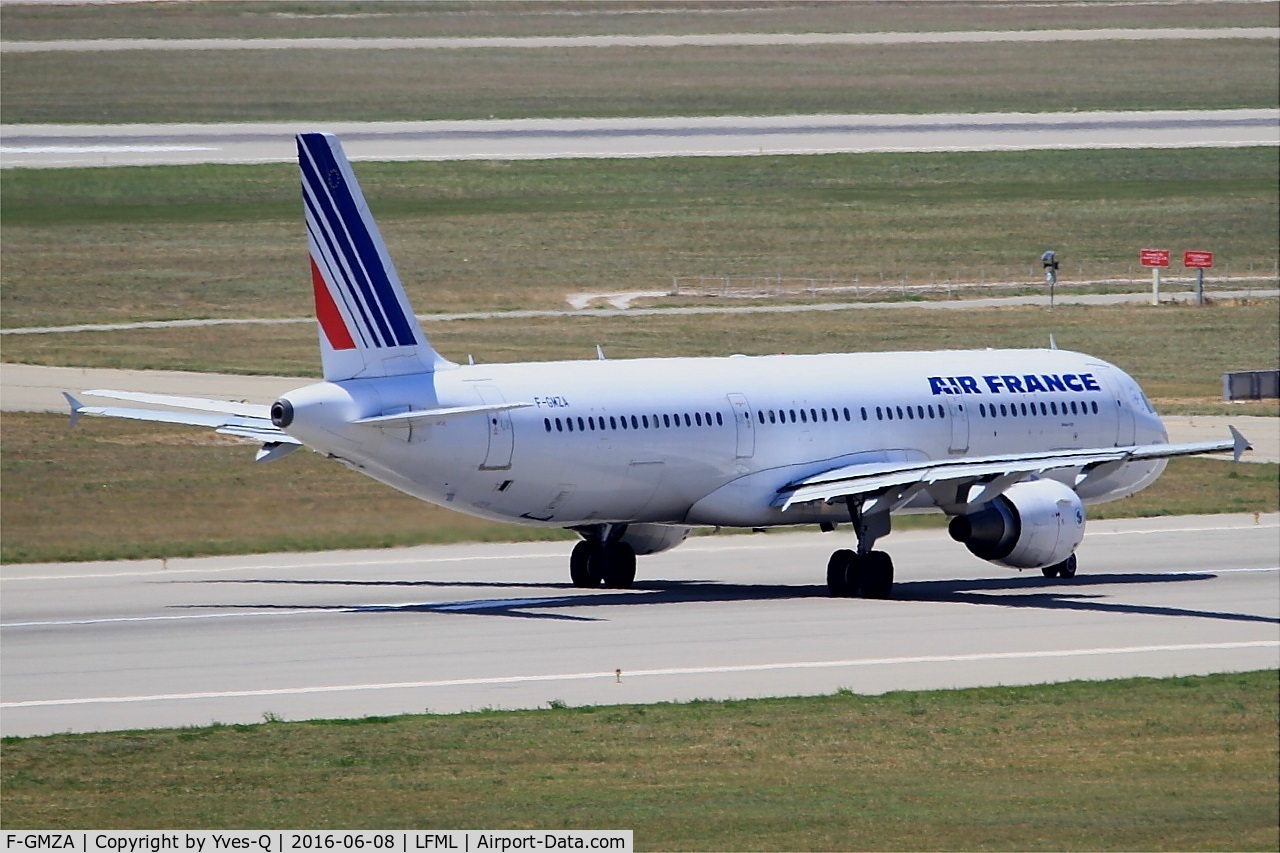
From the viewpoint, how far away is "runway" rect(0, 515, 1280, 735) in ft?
112

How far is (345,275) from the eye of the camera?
41.6m

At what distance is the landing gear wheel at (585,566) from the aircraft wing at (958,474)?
376cm

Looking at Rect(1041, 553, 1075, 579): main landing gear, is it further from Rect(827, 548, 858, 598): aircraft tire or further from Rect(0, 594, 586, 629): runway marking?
Rect(0, 594, 586, 629): runway marking

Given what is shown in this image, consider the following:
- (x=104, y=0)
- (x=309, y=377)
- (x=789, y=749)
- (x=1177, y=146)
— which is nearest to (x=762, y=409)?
(x=789, y=749)

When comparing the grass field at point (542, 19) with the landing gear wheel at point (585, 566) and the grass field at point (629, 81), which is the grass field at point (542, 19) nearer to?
the grass field at point (629, 81)

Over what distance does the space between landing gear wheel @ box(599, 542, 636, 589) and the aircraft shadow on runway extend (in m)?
0.31

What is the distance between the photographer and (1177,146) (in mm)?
136750

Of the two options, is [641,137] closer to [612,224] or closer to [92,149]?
[612,224]

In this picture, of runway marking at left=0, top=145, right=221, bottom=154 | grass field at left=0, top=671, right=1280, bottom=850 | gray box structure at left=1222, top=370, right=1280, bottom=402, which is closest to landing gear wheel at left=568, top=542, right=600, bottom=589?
grass field at left=0, top=671, right=1280, bottom=850

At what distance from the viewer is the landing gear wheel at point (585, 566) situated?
47.2 meters

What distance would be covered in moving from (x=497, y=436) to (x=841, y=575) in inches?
290

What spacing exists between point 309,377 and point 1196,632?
145 feet

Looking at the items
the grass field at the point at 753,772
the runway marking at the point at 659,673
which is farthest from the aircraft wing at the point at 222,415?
the grass field at the point at 753,772

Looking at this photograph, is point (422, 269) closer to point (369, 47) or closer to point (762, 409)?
point (369, 47)
